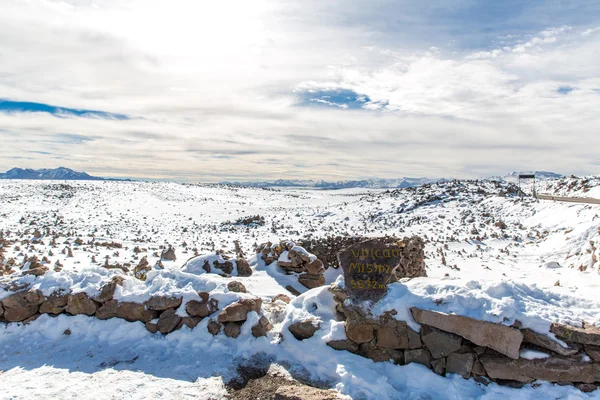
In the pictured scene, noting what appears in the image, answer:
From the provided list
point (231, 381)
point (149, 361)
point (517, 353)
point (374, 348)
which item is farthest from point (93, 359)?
point (517, 353)

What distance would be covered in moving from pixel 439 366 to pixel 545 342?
1708 mm

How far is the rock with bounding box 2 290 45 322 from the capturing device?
7859mm

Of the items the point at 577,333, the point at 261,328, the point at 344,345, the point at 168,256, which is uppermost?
the point at 577,333

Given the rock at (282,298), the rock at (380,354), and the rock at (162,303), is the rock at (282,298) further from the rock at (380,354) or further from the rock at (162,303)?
the rock at (380,354)

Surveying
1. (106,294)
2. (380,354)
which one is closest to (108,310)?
(106,294)

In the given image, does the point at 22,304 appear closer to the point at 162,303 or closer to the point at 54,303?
the point at 54,303

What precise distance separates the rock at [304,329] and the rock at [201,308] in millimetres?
1765

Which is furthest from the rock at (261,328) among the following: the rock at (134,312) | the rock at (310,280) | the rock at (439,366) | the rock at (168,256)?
the rock at (168,256)

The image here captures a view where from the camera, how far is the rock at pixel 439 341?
6.29 meters

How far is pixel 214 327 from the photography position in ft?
24.7

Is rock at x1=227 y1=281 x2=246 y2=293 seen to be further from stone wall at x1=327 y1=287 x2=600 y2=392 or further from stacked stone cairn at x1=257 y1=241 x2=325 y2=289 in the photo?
stacked stone cairn at x1=257 y1=241 x2=325 y2=289

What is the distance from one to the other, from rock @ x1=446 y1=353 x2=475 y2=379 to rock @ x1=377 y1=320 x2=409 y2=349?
742 millimetres

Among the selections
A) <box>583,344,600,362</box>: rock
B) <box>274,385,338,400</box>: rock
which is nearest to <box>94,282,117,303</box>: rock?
<box>274,385,338,400</box>: rock

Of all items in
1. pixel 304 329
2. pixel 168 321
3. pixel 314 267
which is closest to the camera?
pixel 304 329
